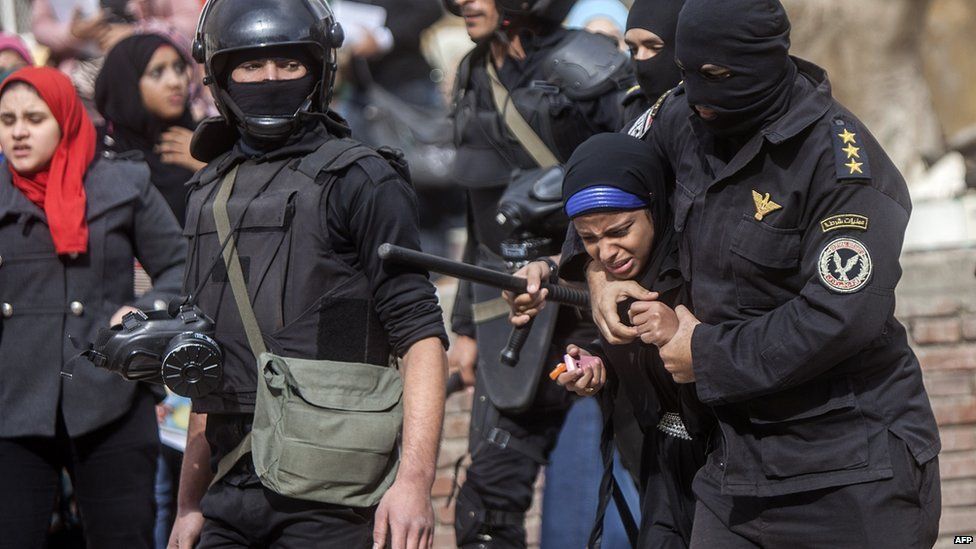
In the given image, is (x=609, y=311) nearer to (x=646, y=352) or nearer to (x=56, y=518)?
(x=646, y=352)

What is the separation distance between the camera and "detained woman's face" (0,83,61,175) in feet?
16.4

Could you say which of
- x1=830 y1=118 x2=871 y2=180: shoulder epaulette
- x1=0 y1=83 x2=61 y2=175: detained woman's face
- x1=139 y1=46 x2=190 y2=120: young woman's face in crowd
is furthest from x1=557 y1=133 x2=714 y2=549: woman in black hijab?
x1=139 y1=46 x2=190 y2=120: young woman's face in crowd

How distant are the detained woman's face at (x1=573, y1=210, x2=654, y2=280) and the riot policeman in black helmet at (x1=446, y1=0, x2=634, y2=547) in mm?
1121

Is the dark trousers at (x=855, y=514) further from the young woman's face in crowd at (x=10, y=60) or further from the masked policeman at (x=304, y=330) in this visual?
the young woman's face in crowd at (x=10, y=60)

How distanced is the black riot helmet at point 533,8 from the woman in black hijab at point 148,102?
62.3 inches

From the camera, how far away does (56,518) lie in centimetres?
601

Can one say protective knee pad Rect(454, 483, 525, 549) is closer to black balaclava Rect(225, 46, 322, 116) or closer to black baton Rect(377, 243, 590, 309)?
black baton Rect(377, 243, 590, 309)

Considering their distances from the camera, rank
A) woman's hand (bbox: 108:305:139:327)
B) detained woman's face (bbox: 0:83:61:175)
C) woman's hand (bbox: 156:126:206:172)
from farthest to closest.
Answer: woman's hand (bbox: 156:126:206:172) < detained woman's face (bbox: 0:83:61:175) < woman's hand (bbox: 108:305:139:327)

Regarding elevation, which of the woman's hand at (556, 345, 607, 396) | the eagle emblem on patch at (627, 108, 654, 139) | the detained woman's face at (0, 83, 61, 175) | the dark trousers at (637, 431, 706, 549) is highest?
the eagle emblem on patch at (627, 108, 654, 139)

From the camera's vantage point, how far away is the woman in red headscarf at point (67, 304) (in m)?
4.82

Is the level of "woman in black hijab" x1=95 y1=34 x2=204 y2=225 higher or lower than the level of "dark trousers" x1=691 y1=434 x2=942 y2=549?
lower

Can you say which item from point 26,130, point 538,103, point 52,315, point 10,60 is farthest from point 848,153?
A: point 10,60

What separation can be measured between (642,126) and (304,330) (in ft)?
3.35

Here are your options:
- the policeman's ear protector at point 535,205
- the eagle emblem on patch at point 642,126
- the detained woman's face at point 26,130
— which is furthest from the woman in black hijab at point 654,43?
the detained woman's face at point 26,130
